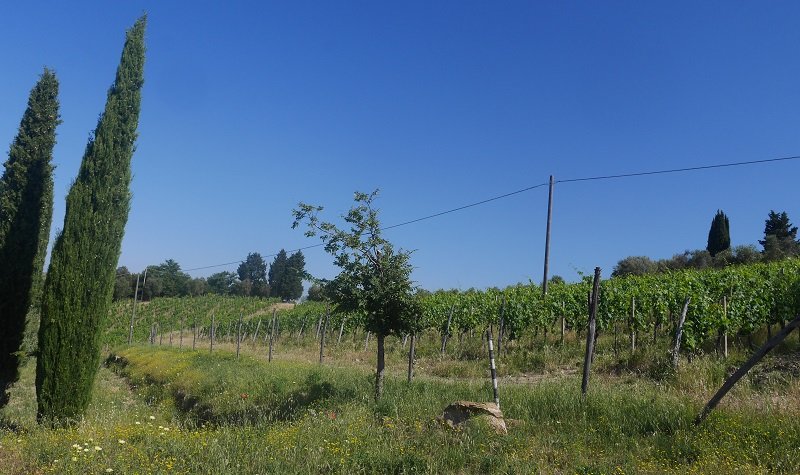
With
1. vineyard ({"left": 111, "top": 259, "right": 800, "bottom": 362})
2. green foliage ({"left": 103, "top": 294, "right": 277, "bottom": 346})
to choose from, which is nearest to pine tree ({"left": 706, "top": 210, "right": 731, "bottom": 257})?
vineyard ({"left": 111, "top": 259, "right": 800, "bottom": 362})

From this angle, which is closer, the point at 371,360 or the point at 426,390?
the point at 426,390

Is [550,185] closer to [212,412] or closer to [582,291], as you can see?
[582,291]

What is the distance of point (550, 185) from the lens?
2244cm

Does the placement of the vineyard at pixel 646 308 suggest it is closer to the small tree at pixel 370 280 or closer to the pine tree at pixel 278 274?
the small tree at pixel 370 280

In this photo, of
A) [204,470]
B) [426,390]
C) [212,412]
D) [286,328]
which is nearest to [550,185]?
[426,390]

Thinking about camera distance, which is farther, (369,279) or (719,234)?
(719,234)

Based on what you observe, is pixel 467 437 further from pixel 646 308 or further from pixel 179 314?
pixel 179 314

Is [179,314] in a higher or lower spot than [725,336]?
lower

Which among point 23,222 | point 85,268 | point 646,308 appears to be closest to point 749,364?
point 646,308

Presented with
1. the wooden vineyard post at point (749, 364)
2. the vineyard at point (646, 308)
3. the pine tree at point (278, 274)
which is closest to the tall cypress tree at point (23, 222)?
the vineyard at point (646, 308)

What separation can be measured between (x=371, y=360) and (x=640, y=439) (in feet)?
53.7

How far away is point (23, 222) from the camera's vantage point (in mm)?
13086

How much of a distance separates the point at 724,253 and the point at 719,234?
66.4 feet

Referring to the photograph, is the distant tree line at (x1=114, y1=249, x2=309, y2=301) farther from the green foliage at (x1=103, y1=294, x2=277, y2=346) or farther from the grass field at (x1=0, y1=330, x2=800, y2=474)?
the grass field at (x1=0, y1=330, x2=800, y2=474)
